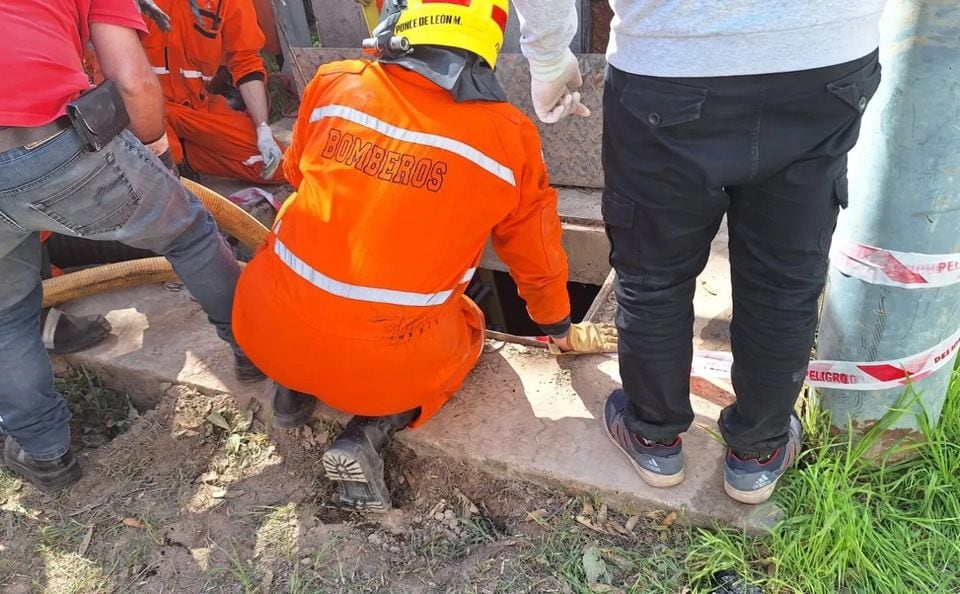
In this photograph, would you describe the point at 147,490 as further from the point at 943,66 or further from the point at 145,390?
Result: the point at 943,66

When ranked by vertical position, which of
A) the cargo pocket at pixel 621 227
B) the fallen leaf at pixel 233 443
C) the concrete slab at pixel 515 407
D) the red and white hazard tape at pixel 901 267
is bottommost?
the fallen leaf at pixel 233 443

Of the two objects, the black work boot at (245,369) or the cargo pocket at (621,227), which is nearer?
the cargo pocket at (621,227)

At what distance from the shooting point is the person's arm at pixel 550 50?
1449 mm

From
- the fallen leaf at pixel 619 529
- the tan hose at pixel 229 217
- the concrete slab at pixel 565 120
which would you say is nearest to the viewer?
the fallen leaf at pixel 619 529

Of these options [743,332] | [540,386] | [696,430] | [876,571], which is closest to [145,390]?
[540,386]

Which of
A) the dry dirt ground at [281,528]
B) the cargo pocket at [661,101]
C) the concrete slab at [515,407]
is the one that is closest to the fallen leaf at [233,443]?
the dry dirt ground at [281,528]

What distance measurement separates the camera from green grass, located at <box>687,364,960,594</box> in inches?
69.1

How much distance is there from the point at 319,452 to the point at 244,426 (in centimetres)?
31

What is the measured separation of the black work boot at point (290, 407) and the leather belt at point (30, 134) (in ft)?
3.20

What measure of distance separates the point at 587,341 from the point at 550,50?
117 cm

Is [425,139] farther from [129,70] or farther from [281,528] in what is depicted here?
[281,528]

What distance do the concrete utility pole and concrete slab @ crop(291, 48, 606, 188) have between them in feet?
6.17

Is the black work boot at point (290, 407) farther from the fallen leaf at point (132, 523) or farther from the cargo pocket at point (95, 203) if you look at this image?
the cargo pocket at point (95, 203)

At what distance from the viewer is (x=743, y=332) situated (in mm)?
1679
